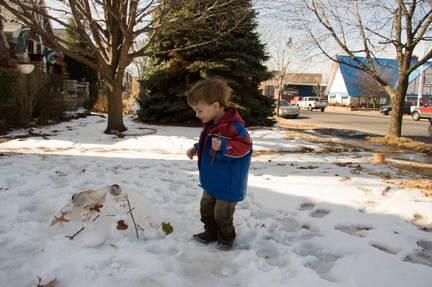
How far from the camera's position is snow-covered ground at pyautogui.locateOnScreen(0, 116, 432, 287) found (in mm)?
2102

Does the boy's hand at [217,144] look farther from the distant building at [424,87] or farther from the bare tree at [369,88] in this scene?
→ the distant building at [424,87]

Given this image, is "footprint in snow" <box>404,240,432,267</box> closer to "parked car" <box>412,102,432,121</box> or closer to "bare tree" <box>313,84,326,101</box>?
"parked car" <box>412,102,432,121</box>

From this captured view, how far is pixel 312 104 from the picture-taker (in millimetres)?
39125

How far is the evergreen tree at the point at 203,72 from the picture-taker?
12.8 meters

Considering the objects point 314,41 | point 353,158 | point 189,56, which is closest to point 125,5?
point 189,56

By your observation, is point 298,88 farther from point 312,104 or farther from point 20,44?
point 20,44

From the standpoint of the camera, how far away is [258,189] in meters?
4.15

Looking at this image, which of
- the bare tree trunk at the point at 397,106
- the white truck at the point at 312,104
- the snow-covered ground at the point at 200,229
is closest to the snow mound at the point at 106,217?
the snow-covered ground at the point at 200,229

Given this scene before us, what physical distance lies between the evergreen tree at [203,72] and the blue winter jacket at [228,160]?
10.3 m

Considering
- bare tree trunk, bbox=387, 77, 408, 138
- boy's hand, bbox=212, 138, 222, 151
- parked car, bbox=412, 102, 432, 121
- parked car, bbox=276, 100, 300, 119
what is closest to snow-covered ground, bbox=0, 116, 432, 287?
boy's hand, bbox=212, 138, 222, 151

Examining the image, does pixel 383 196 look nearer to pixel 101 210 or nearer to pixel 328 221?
pixel 328 221

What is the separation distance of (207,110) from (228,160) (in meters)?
0.42

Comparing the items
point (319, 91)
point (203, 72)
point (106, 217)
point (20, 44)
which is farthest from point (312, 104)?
point (106, 217)

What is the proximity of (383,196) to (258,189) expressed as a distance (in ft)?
4.99
